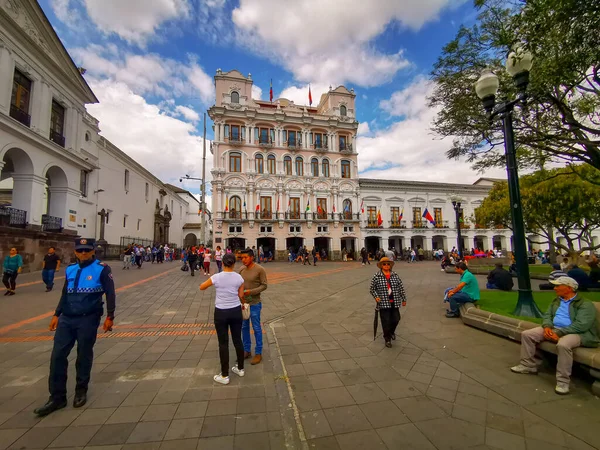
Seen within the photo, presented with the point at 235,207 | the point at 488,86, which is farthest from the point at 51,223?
the point at 488,86

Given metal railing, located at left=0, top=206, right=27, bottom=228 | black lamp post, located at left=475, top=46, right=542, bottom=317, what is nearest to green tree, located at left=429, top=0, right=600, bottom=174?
black lamp post, located at left=475, top=46, right=542, bottom=317

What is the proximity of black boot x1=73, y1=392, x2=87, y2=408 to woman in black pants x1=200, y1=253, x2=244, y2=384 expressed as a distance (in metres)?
1.37

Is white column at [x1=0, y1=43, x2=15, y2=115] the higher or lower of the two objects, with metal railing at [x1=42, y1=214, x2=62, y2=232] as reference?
higher

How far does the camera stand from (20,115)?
15.2 m

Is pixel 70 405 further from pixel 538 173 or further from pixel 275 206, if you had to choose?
pixel 275 206

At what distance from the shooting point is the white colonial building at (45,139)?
14.4 metres

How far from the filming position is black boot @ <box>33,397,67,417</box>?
284cm

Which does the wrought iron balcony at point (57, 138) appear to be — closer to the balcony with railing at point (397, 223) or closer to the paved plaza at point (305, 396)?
the paved plaza at point (305, 396)

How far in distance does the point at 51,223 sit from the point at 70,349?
1891cm

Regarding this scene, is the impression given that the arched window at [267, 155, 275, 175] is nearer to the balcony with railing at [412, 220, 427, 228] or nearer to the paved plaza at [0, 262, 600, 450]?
the balcony with railing at [412, 220, 427, 228]

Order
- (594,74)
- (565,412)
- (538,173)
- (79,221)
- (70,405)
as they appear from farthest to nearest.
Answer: (79,221) < (538,173) < (594,74) < (70,405) < (565,412)

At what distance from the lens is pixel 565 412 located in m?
2.83

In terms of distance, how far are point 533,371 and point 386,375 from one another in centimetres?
189

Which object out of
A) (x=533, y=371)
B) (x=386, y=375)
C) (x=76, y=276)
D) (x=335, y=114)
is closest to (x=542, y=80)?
(x=533, y=371)
